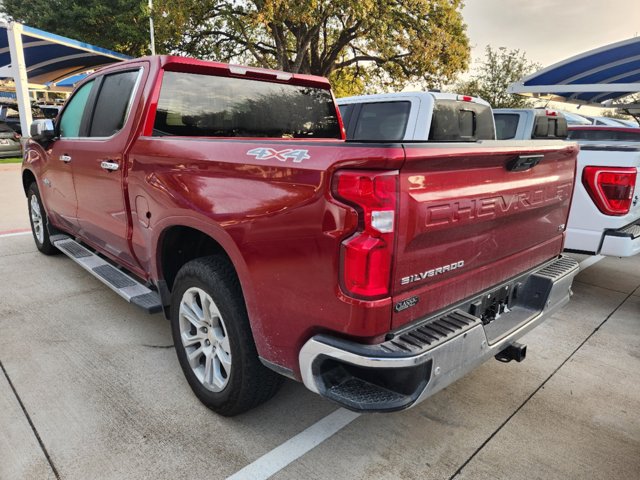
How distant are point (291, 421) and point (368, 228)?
143 cm

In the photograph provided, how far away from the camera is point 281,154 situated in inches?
78.6

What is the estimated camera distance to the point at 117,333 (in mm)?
3613

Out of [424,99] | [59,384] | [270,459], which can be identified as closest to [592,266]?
[424,99]

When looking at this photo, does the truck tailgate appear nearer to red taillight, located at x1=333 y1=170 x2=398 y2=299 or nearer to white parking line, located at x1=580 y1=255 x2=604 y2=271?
red taillight, located at x1=333 y1=170 x2=398 y2=299

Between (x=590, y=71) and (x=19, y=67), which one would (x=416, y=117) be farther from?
(x=19, y=67)

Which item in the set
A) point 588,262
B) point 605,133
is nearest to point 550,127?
point 588,262

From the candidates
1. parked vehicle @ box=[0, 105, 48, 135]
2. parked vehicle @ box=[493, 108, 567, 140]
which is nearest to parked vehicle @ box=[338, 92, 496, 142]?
parked vehicle @ box=[493, 108, 567, 140]

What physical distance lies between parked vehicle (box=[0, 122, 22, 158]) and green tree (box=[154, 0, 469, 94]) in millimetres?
7300

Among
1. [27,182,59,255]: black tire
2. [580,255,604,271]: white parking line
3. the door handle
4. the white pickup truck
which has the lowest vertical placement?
[580,255,604,271]: white parking line

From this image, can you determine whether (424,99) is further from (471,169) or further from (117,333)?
(117,333)

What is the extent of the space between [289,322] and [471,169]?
1048 mm

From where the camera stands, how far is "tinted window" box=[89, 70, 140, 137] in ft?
10.9

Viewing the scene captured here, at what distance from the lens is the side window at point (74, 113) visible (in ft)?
13.3

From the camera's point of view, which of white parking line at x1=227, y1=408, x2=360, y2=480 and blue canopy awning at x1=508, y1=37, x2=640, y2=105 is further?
blue canopy awning at x1=508, y1=37, x2=640, y2=105
